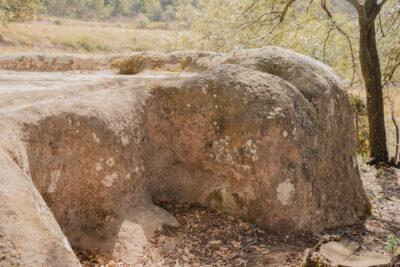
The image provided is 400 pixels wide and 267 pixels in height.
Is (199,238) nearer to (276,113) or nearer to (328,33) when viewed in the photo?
(276,113)

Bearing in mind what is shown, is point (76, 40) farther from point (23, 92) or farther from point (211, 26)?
point (23, 92)

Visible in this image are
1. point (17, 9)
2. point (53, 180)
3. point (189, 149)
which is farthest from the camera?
point (17, 9)

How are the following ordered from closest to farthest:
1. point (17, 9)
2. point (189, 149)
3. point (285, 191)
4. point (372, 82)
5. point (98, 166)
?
1. point (98, 166)
2. point (285, 191)
3. point (189, 149)
4. point (372, 82)
5. point (17, 9)

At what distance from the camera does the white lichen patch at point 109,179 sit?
4.76 meters

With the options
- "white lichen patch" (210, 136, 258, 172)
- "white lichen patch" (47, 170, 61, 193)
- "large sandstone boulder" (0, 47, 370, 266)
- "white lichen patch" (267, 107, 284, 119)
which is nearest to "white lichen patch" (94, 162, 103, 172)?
"large sandstone boulder" (0, 47, 370, 266)

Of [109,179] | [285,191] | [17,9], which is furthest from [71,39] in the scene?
[285,191]

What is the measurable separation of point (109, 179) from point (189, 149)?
126cm

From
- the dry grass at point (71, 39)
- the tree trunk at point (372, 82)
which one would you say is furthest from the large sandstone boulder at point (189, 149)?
the dry grass at point (71, 39)

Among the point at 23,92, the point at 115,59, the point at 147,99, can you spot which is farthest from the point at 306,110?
the point at 115,59

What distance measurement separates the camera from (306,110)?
594cm

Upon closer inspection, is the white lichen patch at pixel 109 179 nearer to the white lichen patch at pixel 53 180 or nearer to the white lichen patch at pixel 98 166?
the white lichen patch at pixel 98 166

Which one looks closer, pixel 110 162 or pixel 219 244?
pixel 110 162

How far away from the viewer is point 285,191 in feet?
17.5

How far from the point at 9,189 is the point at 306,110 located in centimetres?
418
